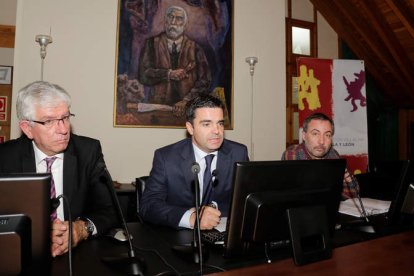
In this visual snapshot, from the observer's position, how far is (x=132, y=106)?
12.6ft

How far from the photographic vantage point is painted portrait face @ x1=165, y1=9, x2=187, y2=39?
4012 millimetres

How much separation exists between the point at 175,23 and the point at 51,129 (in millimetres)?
2864

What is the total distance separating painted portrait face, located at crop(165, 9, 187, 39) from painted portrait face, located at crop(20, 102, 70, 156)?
269 cm

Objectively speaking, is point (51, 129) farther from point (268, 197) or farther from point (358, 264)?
point (358, 264)

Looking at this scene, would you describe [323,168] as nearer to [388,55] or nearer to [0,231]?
[0,231]

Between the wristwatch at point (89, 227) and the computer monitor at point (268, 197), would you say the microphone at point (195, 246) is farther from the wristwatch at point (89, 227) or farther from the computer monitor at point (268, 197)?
the wristwatch at point (89, 227)

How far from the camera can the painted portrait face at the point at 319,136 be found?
98.6 inches

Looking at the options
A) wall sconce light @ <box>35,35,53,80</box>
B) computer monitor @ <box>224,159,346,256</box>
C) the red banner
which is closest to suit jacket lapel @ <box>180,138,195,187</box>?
computer monitor @ <box>224,159,346,256</box>

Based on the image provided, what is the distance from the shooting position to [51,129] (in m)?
1.55

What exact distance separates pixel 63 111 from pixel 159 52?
2.56 m

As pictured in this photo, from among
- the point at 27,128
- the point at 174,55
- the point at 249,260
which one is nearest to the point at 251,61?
the point at 174,55

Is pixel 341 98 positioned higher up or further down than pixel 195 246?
higher up

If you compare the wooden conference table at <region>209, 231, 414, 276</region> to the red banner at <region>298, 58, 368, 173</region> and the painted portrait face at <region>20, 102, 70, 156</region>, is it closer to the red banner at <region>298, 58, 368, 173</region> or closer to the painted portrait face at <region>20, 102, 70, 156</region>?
the painted portrait face at <region>20, 102, 70, 156</region>

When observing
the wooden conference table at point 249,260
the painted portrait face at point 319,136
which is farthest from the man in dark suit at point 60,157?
the painted portrait face at point 319,136
